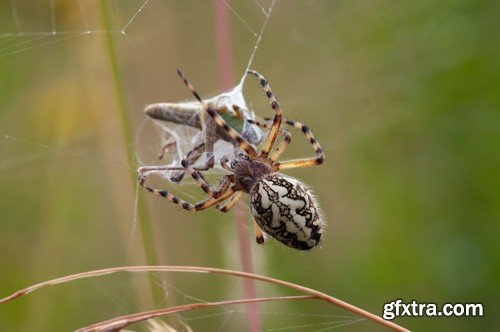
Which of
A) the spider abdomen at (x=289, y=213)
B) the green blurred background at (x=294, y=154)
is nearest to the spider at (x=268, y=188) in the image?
the spider abdomen at (x=289, y=213)

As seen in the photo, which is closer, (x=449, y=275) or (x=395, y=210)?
(x=449, y=275)

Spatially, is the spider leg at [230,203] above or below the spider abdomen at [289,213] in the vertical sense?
above

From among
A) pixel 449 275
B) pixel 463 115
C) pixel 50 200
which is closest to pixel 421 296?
pixel 449 275

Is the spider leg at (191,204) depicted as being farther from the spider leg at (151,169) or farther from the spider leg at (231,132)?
the spider leg at (231,132)

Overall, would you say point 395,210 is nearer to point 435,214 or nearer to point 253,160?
point 435,214

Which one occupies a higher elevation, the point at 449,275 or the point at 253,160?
the point at 253,160

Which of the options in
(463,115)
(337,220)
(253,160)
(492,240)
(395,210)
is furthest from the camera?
(337,220)

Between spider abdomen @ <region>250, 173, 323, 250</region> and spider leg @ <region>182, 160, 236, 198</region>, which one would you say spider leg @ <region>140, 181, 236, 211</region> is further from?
spider abdomen @ <region>250, 173, 323, 250</region>

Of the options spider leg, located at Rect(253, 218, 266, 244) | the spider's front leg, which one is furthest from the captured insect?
spider leg, located at Rect(253, 218, 266, 244)
